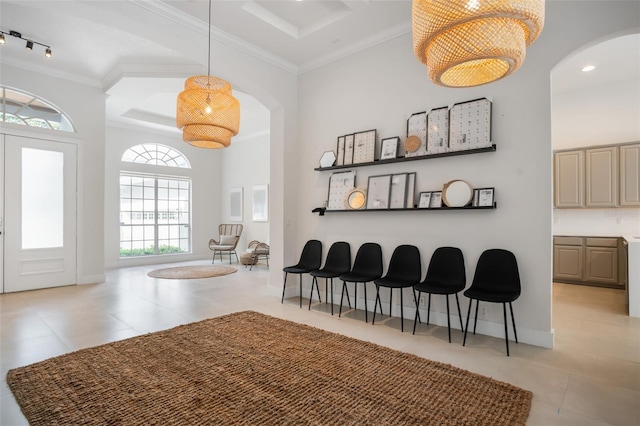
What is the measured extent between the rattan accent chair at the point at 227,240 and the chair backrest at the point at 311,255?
4.30 metres

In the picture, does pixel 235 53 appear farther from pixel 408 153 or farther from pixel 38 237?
pixel 38 237

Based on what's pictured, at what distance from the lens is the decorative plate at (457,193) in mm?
3414

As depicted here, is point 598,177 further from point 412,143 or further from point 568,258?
point 412,143

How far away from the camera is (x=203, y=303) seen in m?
4.61

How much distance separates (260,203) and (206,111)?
19.1 ft

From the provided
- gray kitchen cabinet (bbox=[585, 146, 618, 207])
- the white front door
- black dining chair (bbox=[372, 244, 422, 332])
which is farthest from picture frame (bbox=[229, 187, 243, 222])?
gray kitchen cabinet (bbox=[585, 146, 618, 207])

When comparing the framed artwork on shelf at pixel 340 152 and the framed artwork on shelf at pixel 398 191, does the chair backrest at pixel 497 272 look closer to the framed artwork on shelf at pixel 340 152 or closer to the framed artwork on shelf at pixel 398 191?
the framed artwork on shelf at pixel 398 191

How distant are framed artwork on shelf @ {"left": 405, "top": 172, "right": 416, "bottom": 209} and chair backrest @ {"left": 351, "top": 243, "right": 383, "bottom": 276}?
0.67 meters

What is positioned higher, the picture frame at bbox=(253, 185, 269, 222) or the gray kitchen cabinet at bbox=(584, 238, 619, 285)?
the picture frame at bbox=(253, 185, 269, 222)

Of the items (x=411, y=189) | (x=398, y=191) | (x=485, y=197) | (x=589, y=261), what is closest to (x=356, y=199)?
(x=398, y=191)

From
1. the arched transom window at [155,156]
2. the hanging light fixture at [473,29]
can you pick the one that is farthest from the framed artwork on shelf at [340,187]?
the arched transom window at [155,156]

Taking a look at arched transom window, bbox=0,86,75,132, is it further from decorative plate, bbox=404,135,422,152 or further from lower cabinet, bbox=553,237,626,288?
lower cabinet, bbox=553,237,626,288

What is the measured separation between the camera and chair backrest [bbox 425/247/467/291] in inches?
135

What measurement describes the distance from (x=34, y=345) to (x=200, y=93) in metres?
2.78
